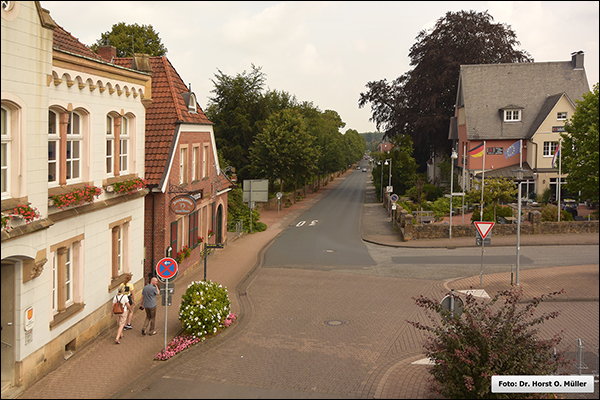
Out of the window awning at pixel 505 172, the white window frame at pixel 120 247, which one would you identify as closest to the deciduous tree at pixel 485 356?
the white window frame at pixel 120 247

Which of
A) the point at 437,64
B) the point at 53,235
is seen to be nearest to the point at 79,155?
the point at 53,235

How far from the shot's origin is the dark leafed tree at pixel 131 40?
4781 cm

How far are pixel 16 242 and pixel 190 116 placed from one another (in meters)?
13.0

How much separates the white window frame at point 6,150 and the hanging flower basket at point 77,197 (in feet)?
5.09

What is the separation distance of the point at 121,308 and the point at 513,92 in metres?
44.9

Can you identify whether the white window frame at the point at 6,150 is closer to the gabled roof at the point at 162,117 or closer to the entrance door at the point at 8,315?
the entrance door at the point at 8,315

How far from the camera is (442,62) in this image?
57656 millimetres

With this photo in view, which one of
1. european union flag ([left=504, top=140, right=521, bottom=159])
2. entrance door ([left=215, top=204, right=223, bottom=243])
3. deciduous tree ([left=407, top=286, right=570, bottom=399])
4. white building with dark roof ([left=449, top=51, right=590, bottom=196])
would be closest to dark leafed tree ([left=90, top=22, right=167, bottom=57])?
entrance door ([left=215, top=204, right=223, bottom=243])

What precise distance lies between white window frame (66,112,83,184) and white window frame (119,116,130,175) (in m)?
2.33

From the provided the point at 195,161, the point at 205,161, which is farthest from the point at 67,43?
the point at 205,161

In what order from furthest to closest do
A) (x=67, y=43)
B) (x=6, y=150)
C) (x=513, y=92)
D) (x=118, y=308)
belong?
(x=513, y=92) → (x=67, y=43) → (x=118, y=308) → (x=6, y=150)

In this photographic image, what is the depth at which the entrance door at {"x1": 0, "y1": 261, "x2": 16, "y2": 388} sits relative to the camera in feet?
33.7

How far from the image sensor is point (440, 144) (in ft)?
196

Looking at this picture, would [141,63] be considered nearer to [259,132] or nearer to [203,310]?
[203,310]
